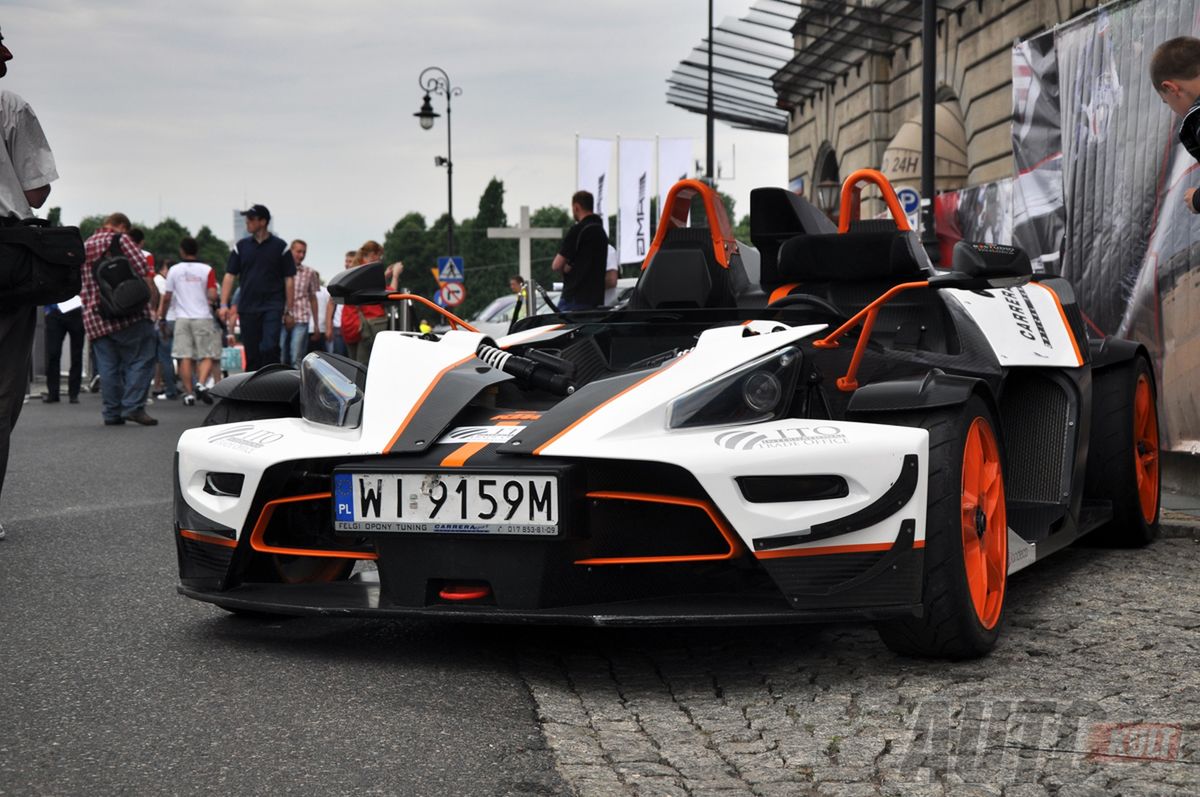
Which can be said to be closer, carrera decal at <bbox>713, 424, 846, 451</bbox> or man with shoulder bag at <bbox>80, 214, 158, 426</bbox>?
carrera decal at <bbox>713, 424, 846, 451</bbox>

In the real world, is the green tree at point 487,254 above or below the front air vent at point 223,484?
above

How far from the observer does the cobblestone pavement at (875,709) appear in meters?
3.24

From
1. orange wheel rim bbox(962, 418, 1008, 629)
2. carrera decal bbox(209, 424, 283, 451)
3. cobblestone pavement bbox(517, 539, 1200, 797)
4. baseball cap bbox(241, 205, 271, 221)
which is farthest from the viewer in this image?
baseball cap bbox(241, 205, 271, 221)

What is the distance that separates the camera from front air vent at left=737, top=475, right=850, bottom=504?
401 cm

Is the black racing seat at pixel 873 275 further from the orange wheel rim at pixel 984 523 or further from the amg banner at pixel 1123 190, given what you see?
the amg banner at pixel 1123 190

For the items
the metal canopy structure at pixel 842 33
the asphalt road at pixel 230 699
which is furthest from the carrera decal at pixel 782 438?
the metal canopy structure at pixel 842 33

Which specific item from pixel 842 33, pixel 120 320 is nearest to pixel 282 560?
pixel 120 320

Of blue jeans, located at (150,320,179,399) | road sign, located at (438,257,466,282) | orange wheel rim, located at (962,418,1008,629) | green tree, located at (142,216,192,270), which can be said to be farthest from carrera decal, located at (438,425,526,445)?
green tree, located at (142,216,192,270)

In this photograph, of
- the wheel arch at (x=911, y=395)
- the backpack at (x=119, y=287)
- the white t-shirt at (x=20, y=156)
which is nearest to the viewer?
the wheel arch at (x=911, y=395)

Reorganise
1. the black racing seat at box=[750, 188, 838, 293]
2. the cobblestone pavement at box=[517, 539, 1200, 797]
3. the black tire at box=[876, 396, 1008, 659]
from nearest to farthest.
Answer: the cobblestone pavement at box=[517, 539, 1200, 797]
the black tire at box=[876, 396, 1008, 659]
the black racing seat at box=[750, 188, 838, 293]

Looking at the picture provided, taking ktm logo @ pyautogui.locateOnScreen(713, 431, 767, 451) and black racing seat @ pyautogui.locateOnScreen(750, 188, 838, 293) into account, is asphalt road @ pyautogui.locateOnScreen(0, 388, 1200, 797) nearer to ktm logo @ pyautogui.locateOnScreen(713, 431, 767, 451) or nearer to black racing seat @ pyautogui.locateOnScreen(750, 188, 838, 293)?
ktm logo @ pyautogui.locateOnScreen(713, 431, 767, 451)

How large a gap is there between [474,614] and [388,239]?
144 m

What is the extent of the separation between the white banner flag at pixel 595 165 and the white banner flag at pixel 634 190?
1.11 ft

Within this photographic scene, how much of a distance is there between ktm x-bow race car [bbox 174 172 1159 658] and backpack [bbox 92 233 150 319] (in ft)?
28.3
